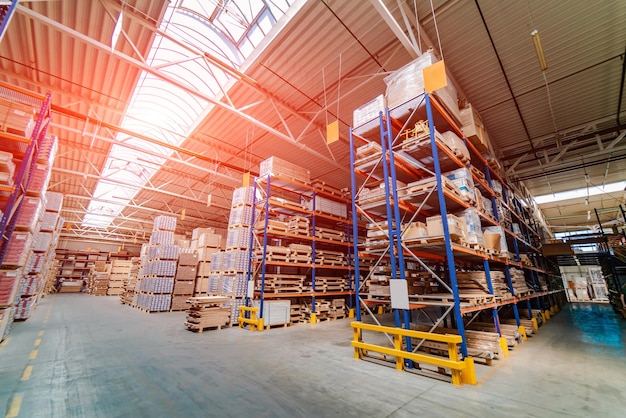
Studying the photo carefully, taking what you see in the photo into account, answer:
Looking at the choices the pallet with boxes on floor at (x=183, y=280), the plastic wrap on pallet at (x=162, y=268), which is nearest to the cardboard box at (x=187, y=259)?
the pallet with boxes on floor at (x=183, y=280)

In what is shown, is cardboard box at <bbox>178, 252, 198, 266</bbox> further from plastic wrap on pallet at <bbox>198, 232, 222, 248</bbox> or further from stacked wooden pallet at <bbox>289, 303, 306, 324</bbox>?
stacked wooden pallet at <bbox>289, 303, 306, 324</bbox>

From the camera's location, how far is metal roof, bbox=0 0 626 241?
21.0ft

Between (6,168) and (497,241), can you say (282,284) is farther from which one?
(6,168)

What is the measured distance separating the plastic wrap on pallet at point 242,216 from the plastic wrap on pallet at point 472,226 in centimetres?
726

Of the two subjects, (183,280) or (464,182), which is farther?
(183,280)

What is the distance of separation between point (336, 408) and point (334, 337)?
169 inches

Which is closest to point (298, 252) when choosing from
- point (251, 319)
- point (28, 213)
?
point (251, 319)

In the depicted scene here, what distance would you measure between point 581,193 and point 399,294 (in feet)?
66.9

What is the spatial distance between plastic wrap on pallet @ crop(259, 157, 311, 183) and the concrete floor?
6.09m

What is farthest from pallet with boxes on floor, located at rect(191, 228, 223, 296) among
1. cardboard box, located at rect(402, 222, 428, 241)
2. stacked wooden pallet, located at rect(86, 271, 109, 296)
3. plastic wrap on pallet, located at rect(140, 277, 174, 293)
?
stacked wooden pallet, located at rect(86, 271, 109, 296)

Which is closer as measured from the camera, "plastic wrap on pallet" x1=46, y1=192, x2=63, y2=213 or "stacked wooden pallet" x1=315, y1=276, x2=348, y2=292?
"plastic wrap on pallet" x1=46, y1=192, x2=63, y2=213

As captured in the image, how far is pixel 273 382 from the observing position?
12.6ft

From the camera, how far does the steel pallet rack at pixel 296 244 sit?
9359 millimetres

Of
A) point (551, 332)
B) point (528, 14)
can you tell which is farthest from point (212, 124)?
point (551, 332)
